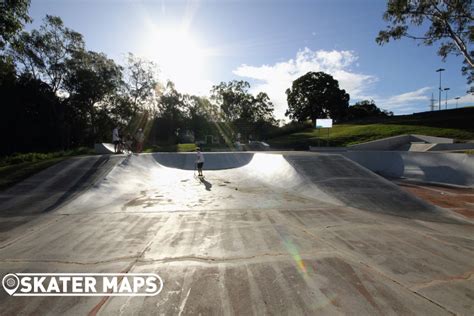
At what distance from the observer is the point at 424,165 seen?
16.0 meters

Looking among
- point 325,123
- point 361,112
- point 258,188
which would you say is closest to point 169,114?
point 325,123

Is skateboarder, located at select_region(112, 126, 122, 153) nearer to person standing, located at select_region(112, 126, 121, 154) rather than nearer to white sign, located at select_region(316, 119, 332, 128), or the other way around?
person standing, located at select_region(112, 126, 121, 154)

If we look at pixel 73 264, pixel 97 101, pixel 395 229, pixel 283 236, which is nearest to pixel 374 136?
pixel 395 229

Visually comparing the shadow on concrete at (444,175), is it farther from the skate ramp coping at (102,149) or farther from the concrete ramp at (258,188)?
the skate ramp coping at (102,149)

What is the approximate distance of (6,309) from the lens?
2863mm

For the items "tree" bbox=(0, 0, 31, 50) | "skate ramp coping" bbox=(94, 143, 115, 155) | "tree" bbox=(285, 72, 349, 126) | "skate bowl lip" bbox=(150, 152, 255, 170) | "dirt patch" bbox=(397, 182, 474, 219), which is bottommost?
"dirt patch" bbox=(397, 182, 474, 219)

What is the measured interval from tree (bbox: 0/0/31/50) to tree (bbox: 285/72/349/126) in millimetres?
60666

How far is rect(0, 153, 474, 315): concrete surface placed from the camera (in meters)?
2.97

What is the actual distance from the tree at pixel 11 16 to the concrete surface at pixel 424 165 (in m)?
22.9

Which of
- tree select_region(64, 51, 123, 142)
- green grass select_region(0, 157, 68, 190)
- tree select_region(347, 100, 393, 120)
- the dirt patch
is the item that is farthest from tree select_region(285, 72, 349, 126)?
green grass select_region(0, 157, 68, 190)

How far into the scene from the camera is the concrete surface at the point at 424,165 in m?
13.8

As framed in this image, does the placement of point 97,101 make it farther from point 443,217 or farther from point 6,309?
point 443,217

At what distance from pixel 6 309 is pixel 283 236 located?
14.8 feet

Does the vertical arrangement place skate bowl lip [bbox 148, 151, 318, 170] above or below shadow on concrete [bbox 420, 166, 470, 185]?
above
